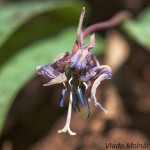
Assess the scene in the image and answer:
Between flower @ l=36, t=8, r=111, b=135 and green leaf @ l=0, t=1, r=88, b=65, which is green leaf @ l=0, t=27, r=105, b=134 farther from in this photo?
flower @ l=36, t=8, r=111, b=135

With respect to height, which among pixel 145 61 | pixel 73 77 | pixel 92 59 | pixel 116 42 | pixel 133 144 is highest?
pixel 116 42

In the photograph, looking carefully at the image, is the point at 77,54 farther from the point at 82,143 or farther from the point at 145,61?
the point at 145,61

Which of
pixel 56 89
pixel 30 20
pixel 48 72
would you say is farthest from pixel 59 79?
pixel 56 89

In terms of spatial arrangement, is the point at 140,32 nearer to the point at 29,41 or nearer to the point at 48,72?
the point at 29,41

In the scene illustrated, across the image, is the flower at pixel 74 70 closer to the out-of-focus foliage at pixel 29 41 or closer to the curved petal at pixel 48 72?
the curved petal at pixel 48 72

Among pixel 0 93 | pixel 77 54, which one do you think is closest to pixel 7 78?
pixel 0 93

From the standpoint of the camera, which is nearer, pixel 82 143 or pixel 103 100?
pixel 82 143

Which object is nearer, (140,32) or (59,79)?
(59,79)
